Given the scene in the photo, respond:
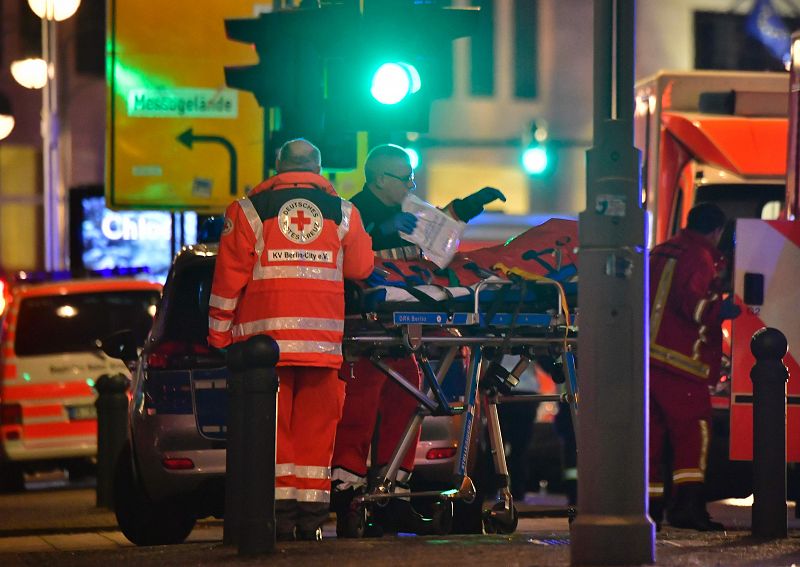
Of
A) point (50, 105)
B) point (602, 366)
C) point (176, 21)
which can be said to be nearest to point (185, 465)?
point (602, 366)

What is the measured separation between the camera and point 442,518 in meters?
9.46

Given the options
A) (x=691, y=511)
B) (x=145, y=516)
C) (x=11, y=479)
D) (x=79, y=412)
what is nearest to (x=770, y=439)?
(x=691, y=511)

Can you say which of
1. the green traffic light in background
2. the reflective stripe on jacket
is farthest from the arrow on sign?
the reflective stripe on jacket

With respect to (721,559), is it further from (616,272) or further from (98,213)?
(98,213)

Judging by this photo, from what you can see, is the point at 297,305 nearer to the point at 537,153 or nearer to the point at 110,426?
the point at 110,426

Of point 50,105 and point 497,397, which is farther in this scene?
point 50,105

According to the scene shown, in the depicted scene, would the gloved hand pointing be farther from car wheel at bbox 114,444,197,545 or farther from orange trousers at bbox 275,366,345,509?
car wheel at bbox 114,444,197,545

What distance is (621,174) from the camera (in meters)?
7.54

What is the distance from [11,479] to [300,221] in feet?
28.5

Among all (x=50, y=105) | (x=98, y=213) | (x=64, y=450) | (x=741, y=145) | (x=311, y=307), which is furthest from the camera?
(x=98, y=213)

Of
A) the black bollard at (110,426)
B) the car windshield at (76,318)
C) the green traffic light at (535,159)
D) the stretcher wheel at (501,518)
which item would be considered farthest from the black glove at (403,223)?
the green traffic light at (535,159)

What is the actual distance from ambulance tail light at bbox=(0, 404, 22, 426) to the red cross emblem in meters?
8.23

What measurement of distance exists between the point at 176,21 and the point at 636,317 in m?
8.69

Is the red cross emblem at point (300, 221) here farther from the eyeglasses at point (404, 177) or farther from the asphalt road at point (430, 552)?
the asphalt road at point (430, 552)
